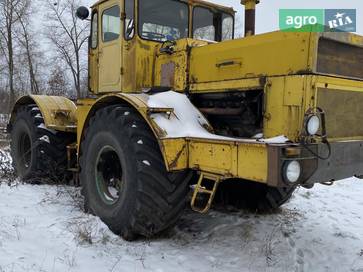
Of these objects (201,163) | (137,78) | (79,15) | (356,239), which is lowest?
(356,239)

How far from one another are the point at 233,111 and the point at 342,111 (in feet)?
3.33

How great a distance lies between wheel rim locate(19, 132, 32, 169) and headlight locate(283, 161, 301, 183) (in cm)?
527

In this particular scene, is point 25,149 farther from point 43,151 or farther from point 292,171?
point 292,171

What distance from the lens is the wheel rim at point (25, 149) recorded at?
7852 mm

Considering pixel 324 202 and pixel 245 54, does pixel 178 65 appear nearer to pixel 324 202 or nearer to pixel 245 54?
pixel 245 54

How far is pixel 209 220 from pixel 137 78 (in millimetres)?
1945

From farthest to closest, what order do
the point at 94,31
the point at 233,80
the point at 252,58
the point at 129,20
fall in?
the point at 94,31 → the point at 129,20 → the point at 233,80 → the point at 252,58

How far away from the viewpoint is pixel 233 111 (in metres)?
4.61

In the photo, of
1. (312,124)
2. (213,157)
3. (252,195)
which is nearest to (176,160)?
(213,157)

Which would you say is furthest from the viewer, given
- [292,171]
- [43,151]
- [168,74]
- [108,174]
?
[43,151]

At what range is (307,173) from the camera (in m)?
3.75

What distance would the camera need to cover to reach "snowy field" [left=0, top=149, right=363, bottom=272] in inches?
163

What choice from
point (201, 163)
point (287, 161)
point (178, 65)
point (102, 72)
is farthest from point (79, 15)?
point (287, 161)

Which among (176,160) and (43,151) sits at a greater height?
(176,160)
